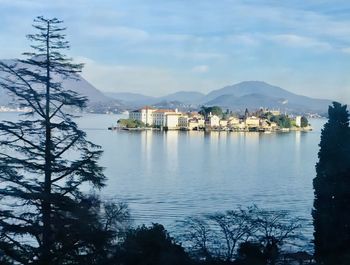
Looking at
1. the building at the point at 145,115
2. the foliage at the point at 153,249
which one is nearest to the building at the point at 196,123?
the building at the point at 145,115

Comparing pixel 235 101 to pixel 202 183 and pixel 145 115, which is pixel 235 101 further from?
pixel 202 183

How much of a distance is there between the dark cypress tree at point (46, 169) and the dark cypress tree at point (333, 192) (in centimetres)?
238

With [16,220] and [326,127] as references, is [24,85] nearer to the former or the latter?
[16,220]

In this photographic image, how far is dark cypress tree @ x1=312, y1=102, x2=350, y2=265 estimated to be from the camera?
4.79m

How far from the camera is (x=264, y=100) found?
11212 cm

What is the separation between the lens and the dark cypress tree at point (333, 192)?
479cm

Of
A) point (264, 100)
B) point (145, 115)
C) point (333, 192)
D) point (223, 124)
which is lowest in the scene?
point (333, 192)

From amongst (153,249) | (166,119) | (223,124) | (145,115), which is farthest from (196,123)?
(153,249)

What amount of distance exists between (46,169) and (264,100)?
11086cm

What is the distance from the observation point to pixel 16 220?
2.80 metres

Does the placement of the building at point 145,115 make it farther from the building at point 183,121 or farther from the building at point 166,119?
the building at point 183,121

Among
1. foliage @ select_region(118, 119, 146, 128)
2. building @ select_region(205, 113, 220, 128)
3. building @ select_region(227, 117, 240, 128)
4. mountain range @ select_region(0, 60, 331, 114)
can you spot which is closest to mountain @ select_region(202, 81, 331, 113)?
mountain range @ select_region(0, 60, 331, 114)

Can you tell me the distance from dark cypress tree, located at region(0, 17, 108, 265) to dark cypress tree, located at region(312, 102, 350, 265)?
2385mm

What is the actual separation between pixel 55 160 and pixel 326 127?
3099 millimetres
